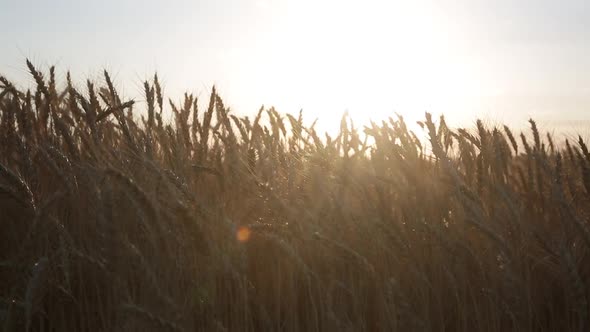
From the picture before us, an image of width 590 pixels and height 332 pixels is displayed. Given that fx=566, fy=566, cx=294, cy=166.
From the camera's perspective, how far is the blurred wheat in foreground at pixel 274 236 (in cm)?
135

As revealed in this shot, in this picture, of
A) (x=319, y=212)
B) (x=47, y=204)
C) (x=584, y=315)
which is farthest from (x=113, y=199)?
(x=584, y=315)

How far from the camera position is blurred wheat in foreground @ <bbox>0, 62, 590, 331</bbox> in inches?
53.1

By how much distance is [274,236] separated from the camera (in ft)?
4.08

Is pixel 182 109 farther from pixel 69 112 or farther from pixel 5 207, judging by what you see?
pixel 5 207

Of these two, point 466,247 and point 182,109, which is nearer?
point 466,247

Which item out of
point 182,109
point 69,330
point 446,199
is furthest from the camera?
point 182,109

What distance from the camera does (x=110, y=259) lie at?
1.45m

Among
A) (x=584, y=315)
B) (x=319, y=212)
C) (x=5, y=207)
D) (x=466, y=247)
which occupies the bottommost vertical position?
(x=584, y=315)

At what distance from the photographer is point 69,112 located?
2.25 metres

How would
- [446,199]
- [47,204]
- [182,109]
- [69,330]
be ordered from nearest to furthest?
[47,204] < [69,330] < [446,199] < [182,109]

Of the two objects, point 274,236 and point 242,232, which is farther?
point 242,232

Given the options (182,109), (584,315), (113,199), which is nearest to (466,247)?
(584,315)

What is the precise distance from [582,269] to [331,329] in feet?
2.78

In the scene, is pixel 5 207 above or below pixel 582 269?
above
